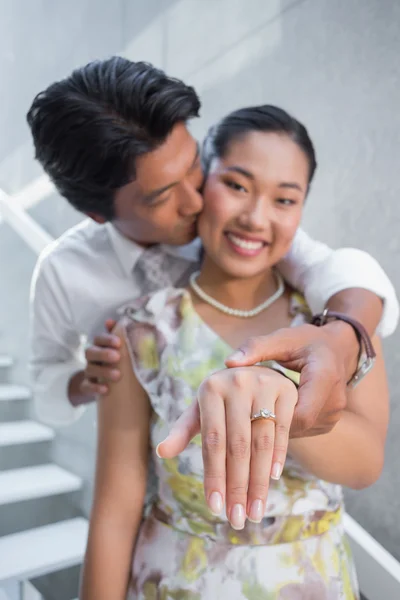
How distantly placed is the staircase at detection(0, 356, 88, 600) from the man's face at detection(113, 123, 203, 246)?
3.31 feet

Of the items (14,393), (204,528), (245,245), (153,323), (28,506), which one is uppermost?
(245,245)

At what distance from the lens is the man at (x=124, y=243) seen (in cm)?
79

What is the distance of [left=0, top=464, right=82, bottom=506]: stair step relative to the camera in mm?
1724

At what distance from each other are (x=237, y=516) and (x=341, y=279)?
1.42 ft

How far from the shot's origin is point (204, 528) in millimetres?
768

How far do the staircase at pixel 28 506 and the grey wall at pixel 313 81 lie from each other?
0.30 ft

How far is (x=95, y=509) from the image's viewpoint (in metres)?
0.78

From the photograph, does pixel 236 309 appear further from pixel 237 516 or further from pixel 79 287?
pixel 237 516

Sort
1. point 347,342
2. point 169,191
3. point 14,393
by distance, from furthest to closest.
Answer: point 14,393 → point 169,191 → point 347,342

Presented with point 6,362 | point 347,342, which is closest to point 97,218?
point 347,342

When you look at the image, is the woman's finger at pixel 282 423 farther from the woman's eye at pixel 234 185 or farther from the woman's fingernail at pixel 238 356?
the woman's eye at pixel 234 185

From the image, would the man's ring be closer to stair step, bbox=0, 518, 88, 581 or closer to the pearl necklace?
the pearl necklace

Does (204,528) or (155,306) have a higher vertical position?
(155,306)

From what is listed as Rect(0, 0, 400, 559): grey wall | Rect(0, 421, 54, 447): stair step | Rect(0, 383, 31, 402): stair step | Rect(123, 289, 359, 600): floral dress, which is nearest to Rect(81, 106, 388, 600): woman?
Rect(123, 289, 359, 600): floral dress
